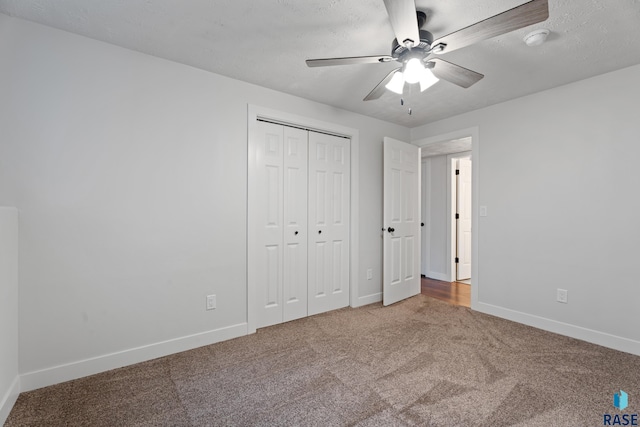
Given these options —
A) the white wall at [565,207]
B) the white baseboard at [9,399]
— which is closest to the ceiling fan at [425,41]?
the white wall at [565,207]

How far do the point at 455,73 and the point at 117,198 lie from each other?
97.2 inches

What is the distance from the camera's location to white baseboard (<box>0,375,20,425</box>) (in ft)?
4.97

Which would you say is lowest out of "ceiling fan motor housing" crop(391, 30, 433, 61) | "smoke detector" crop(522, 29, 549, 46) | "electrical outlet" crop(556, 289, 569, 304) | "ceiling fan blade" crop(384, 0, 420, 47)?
"electrical outlet" crop(556, 289, 569, 304)

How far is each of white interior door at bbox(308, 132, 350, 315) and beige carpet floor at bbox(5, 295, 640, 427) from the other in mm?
608

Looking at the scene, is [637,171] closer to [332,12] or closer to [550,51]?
[550,51]

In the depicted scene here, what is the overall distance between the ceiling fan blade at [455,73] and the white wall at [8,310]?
8.51 feet

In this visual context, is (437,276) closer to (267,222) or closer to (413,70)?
(267,222)

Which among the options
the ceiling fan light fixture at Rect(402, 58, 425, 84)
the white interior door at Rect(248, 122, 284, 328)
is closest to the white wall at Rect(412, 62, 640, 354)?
the ceiling fan light fixture at Rect(402, 58, 425, 84)

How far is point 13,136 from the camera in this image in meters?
1.78

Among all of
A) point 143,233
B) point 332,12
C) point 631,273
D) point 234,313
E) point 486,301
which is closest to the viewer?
point 332,12

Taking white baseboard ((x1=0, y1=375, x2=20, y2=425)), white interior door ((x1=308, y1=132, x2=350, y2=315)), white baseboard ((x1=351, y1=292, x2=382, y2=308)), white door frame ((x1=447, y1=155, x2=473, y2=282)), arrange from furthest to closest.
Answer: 1. white door frame ((x1=447, y1=155, x2=473, y2=282))
2. white baseboard ((x1=351, y1=292, x2=382, y2=308))
3. white interior door ((x1=308, y1=132, x2=350, y2=315))
4. white baseboard ((x1=0, y1=375, x2=20, y2=425))

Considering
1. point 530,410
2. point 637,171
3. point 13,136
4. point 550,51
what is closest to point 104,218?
point 13,136

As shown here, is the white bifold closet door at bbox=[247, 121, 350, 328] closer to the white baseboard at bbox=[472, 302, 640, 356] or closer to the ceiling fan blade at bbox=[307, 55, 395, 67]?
the ceiling fan blade at bbox=[307, 55, 395, 67]

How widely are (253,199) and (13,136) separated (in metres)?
1.60
